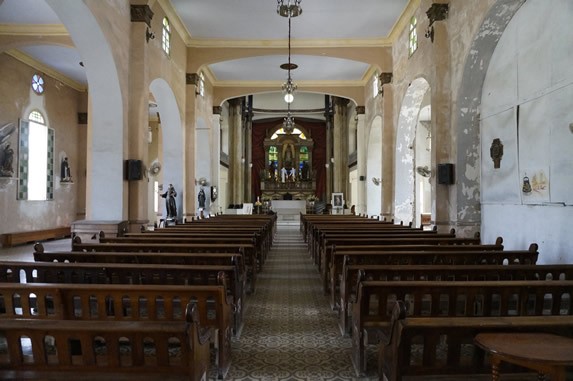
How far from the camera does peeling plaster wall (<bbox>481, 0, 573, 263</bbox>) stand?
253 inches

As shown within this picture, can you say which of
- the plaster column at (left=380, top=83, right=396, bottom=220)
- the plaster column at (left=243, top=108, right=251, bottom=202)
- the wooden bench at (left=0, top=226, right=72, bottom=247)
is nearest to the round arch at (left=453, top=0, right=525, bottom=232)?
the plaster column at (left=380, top=83, right=396, bottom=220)

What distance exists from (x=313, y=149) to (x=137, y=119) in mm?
22419

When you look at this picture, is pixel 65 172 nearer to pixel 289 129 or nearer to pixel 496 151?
pixel 289 129

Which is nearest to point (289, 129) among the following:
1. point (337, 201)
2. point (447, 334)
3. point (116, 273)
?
point (337, 201)

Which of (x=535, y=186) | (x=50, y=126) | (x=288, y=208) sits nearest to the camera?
(x=535, y=186)

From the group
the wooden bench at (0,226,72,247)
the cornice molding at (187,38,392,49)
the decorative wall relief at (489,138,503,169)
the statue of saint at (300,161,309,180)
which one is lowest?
the wooden bench at (0,226,72,247)

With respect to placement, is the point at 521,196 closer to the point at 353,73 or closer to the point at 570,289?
the point at 570,289

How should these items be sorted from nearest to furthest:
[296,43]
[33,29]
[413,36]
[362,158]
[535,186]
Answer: [535,186] < [33,29] < [413,36] < [296,43] < [362,158]

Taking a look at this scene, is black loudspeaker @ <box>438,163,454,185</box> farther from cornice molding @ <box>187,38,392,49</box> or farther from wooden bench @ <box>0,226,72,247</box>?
wooden bench @ <box>0,226,72,247</box>

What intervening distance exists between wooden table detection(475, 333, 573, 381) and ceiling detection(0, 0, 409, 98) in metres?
11.4

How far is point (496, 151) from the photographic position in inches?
333

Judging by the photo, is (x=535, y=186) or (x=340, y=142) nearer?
(x=535, y=186)

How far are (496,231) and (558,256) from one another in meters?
2.06

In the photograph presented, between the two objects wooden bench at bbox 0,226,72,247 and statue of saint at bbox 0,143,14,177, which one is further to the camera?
wooden bench at bbox 0,226,72,247
